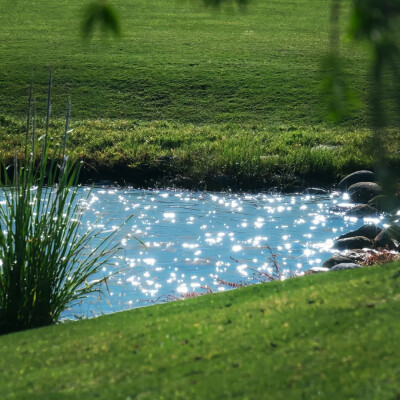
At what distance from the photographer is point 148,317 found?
197 inches

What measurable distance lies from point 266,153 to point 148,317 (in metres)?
10.1

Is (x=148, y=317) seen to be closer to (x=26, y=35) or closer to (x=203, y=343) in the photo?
(x=203, y=343)

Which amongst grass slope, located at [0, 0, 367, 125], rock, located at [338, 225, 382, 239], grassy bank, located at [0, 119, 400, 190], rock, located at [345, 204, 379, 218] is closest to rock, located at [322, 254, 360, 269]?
rock, located at [338, 225, 382, 239]

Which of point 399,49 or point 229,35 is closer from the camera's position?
point 399,49

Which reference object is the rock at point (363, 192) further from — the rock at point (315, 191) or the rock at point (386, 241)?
the rock at point (386, 241)

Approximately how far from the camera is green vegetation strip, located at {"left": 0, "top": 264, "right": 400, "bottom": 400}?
11.9ft

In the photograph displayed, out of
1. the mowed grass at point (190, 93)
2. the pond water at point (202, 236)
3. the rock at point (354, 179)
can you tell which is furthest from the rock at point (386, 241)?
the rock at point (354, 179)

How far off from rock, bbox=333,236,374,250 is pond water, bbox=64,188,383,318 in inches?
8.4

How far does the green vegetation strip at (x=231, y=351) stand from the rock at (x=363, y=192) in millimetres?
7346

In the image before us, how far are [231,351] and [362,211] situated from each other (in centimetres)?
810

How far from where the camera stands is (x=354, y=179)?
13094mm

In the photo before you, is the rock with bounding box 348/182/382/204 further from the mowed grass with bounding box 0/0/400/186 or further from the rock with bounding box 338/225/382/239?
the rock with bounding box 338/225/382/239

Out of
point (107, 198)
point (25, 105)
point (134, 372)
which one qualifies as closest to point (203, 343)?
point (134, 372)

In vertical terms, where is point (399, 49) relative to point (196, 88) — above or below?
above
